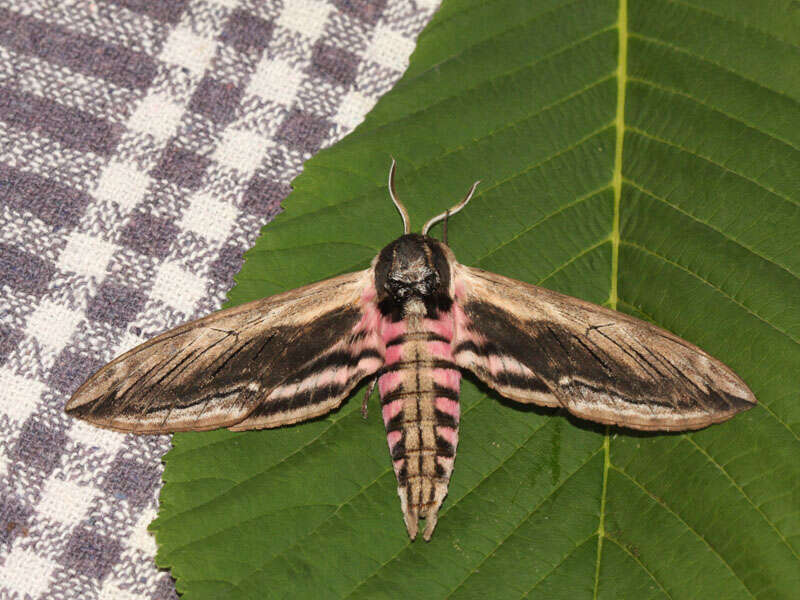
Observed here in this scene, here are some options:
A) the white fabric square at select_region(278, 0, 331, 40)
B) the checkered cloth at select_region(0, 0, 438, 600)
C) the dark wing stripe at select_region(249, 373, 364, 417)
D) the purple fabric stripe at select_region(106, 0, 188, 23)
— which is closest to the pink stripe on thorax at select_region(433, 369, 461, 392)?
the dark wing stripe at select_region(249, 373, 364, 417)

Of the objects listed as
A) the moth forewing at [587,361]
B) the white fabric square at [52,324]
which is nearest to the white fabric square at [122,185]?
the white fabric square at [52,324]

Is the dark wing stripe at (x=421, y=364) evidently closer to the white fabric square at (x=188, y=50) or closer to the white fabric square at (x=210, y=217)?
the white fabric square at (x=210, y=217)

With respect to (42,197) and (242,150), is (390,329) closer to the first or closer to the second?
(242,150)

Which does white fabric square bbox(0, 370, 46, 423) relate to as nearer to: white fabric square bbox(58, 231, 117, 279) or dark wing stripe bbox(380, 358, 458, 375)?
white fabric square bbox(58, 231, 117, 279)

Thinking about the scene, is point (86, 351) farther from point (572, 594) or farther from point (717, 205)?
point (717, 205)

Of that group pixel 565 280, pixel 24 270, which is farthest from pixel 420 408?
pixel 24 270

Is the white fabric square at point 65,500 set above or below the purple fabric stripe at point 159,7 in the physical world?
below
